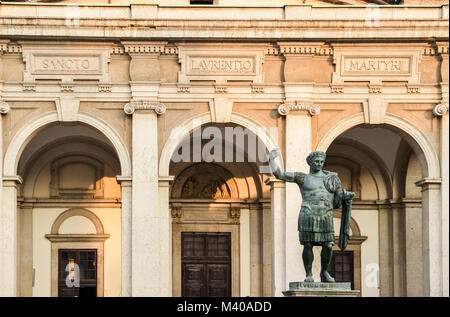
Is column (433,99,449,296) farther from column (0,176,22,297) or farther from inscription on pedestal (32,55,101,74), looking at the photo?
column (0,176,22,297)

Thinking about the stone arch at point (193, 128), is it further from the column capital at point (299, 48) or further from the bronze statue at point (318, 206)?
the bronze statue at point (318, 206)

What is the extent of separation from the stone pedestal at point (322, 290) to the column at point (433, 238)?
736cm

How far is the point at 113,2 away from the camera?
30000 mm

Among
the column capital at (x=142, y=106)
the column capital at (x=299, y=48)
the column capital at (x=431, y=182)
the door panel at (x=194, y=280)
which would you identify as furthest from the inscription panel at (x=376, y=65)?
the door panel at (x=194, y=280)

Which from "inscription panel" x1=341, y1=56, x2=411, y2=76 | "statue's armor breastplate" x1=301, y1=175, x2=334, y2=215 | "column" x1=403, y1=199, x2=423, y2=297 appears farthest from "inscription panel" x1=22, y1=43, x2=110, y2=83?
"column" x1=403, y1=199, x2=423, y2=297

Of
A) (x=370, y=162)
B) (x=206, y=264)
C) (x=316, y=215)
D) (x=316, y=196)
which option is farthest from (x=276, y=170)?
(x=370, y=162)

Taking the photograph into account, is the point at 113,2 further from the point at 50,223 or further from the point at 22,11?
the point at 50,223

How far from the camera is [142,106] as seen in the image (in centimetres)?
2795

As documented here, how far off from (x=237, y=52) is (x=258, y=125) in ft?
5.84

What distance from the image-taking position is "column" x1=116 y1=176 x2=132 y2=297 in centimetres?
2766

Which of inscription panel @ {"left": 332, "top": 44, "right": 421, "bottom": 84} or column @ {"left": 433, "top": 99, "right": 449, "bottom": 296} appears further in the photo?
inscription panel @ {"left": 332, "top": 44, "right": 421, "bottom": 84}

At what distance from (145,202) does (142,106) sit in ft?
7.28

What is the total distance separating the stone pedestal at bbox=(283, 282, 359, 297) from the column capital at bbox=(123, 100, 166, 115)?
26.4 ft

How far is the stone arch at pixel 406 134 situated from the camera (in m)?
28.2
